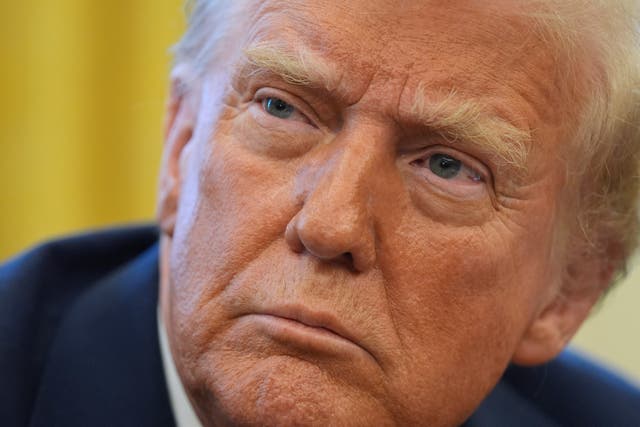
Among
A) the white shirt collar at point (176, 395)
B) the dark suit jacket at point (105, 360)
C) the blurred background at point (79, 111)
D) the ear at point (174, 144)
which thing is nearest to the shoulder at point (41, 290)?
the dark suit jacket at point (105, 360)

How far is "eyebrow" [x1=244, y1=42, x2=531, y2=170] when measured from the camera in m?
1.66

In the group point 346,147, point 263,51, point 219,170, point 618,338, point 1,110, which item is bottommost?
point 618,338

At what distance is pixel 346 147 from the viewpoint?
163 centimetres

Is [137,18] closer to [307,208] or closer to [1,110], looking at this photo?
[1,110]

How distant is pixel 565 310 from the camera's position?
6.76 feet

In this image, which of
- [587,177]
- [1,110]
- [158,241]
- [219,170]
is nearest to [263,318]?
[219,170]

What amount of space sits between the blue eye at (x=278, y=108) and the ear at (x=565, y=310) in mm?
702

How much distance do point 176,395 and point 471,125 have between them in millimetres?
864

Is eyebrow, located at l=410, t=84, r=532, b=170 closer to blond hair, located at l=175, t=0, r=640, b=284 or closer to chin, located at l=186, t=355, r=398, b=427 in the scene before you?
blond hair, located at l=175, t=0, r=640, b=284

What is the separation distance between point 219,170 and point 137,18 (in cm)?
208

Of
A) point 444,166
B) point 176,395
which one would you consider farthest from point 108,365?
point 444,166

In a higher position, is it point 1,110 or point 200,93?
point 200,93

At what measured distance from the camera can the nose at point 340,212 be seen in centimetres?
154

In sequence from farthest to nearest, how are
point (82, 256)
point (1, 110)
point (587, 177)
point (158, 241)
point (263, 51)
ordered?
point (1, 110)
point (158, 241)
point (82, 256)
point (587, 177)
point (263, 51)
